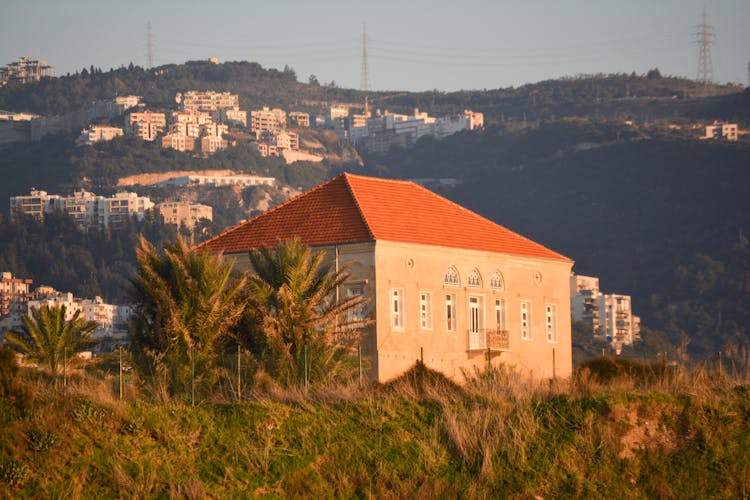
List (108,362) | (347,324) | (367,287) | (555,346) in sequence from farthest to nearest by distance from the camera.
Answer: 1. (555,346)
2. (367,287)
3. (347,324)
4. (108,362)

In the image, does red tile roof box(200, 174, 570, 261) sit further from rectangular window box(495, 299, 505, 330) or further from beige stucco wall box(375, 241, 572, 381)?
rectangular window box(495, 299, 505, 330)

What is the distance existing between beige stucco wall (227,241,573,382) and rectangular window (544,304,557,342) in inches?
8.2

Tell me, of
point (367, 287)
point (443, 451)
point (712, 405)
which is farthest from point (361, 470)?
point (367, 287)

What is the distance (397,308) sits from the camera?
54969 mm

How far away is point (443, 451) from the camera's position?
30.6 metres

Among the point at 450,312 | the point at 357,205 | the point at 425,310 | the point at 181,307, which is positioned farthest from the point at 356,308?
the point at 181,307

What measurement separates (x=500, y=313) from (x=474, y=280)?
2.02 metres

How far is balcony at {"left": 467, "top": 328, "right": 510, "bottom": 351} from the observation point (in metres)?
57.9

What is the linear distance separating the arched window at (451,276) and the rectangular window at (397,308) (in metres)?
2.85

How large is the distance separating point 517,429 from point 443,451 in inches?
61.5

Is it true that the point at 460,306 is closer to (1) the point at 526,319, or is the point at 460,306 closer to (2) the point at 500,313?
(2) the point at 500,313

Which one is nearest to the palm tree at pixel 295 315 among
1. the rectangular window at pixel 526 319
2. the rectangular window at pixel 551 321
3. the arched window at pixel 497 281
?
the arched window at pixel 497 281

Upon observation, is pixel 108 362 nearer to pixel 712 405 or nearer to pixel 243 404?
pixel 243 404

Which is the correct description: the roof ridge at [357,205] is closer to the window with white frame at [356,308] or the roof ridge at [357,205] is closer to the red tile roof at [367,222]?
the red tile roof at [367,222]
